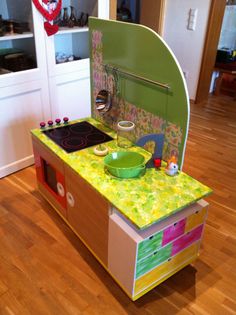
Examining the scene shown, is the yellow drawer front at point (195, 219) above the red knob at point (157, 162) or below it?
below

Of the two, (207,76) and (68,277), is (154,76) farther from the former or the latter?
(207,76)

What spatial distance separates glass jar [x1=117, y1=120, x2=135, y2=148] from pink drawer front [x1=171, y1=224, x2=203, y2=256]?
1.89 feet

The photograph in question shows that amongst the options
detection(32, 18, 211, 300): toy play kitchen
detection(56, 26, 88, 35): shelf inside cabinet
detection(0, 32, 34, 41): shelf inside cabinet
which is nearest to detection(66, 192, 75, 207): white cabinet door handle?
detection(32, 18, 211, 300): toy play kitchen

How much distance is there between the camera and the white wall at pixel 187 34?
143 inches

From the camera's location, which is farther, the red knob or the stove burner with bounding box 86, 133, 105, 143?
the stove burner with bounding box 86, 133, 105, 143

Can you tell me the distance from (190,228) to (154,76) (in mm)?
746

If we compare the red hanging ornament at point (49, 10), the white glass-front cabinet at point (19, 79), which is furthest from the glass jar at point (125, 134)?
the red hanging ornament at point (49, 10)

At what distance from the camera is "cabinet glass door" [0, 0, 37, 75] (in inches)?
84.3

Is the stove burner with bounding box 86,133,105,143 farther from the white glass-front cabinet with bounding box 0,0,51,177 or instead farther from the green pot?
the white glass-front cabinet with bounding box 0,0,51,177

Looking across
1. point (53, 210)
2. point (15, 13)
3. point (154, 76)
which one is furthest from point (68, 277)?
point (15, 13)

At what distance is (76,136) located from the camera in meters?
1.80

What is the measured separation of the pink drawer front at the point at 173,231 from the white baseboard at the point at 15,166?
153 centimetres

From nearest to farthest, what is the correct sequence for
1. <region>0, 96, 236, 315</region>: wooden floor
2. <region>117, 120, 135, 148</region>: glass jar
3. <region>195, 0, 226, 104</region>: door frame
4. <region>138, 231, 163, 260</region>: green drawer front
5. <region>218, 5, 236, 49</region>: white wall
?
<region>138, 231, 163, 260</region>: green drawer front, <region>0, 96, 236, 315</region>: wooden floor, <region>117, 120, 135, 148</region>: glass jar, <region>195, 0, 226, 104</region>: door frame, <region>218, 5, 236, 49</region>: white wall

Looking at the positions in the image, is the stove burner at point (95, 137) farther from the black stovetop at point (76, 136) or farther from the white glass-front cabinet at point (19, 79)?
the white glass-front cabinet at point (19, 79)
